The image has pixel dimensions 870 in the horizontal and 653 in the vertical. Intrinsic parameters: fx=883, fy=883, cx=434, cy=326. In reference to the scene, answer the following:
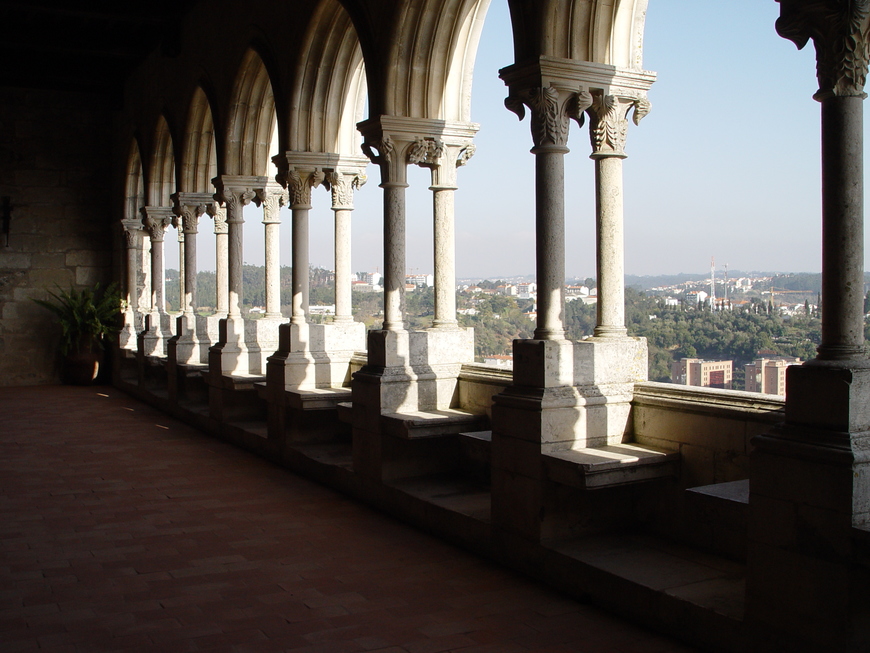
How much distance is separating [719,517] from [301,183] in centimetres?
419

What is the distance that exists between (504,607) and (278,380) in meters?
3.52

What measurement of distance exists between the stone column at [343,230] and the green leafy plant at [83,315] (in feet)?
23.1

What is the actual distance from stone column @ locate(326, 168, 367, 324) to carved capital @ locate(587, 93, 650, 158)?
107 inches

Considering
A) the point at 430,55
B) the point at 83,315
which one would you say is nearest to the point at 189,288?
the point at 83,315

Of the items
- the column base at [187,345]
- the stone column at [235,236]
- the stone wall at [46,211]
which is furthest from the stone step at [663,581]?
the stone wall at [46,211]

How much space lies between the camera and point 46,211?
12.7 meters

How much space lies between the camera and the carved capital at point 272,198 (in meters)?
Result: 7.89

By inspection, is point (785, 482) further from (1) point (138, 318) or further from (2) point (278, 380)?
(1) point (138, 318)

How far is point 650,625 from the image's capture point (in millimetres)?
3133

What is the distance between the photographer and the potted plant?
1238 centimetres

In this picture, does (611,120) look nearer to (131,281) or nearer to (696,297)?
(696,297)

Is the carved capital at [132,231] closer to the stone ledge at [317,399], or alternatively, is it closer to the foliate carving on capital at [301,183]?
the foliate carving on capital at [301,183]

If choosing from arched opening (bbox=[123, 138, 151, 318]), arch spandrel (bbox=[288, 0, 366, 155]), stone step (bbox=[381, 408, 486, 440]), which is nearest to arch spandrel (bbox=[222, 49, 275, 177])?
arch spandrel (bbox=[288, 0, 366, 155])

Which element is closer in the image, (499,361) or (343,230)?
Result: (499,361)
